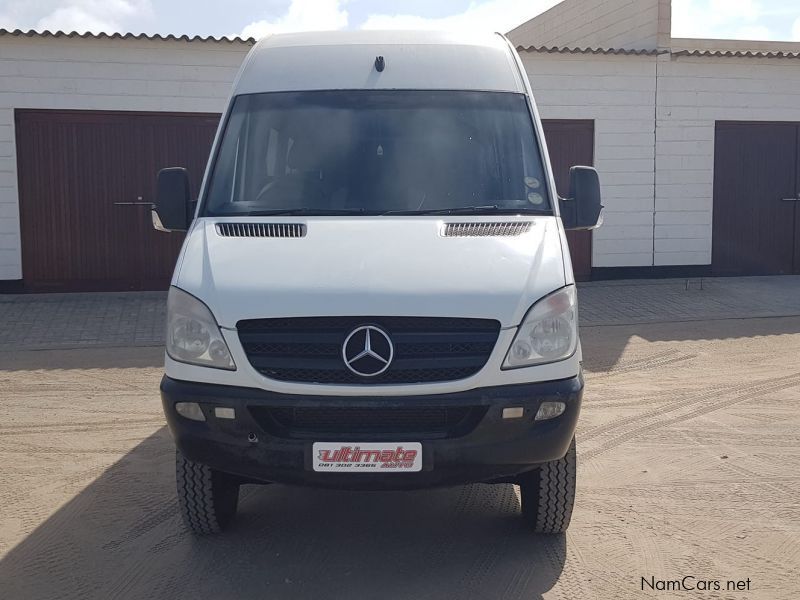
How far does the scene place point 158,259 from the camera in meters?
12.8

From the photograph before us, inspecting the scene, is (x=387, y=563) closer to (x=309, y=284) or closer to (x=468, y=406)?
(x=468, y=406)

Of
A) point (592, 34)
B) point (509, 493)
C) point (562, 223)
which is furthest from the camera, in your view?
point (592, 34)

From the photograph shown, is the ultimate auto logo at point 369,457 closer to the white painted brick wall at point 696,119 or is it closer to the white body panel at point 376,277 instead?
the white body panel at point 376,277

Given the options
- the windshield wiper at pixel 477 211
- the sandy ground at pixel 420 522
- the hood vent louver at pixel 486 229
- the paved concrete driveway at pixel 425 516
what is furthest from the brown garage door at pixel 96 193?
the hood vent louver at pixel 486 229

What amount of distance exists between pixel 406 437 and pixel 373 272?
2.41 ft

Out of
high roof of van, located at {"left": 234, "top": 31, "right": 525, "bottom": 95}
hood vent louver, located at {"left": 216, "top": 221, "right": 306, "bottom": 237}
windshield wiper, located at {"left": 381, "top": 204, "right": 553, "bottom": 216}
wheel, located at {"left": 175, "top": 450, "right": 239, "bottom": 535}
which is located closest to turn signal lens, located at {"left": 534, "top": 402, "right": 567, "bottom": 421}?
windshield wiper, located at {"left": 381, "top": 204, "right": 553, "bottom": 216}

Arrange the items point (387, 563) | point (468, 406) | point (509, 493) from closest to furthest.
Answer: point (468, 406) → point (387, 563) → point (509, 493)

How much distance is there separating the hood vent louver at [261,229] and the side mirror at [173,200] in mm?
526

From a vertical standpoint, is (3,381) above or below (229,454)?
below

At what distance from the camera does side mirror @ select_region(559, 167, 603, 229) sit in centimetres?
505

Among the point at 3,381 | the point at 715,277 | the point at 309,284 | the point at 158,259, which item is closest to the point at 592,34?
the point at 715,277

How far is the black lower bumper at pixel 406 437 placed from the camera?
12.6ft

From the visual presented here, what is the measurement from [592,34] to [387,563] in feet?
46.2

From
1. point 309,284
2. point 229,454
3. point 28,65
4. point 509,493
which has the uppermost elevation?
point 28,65
